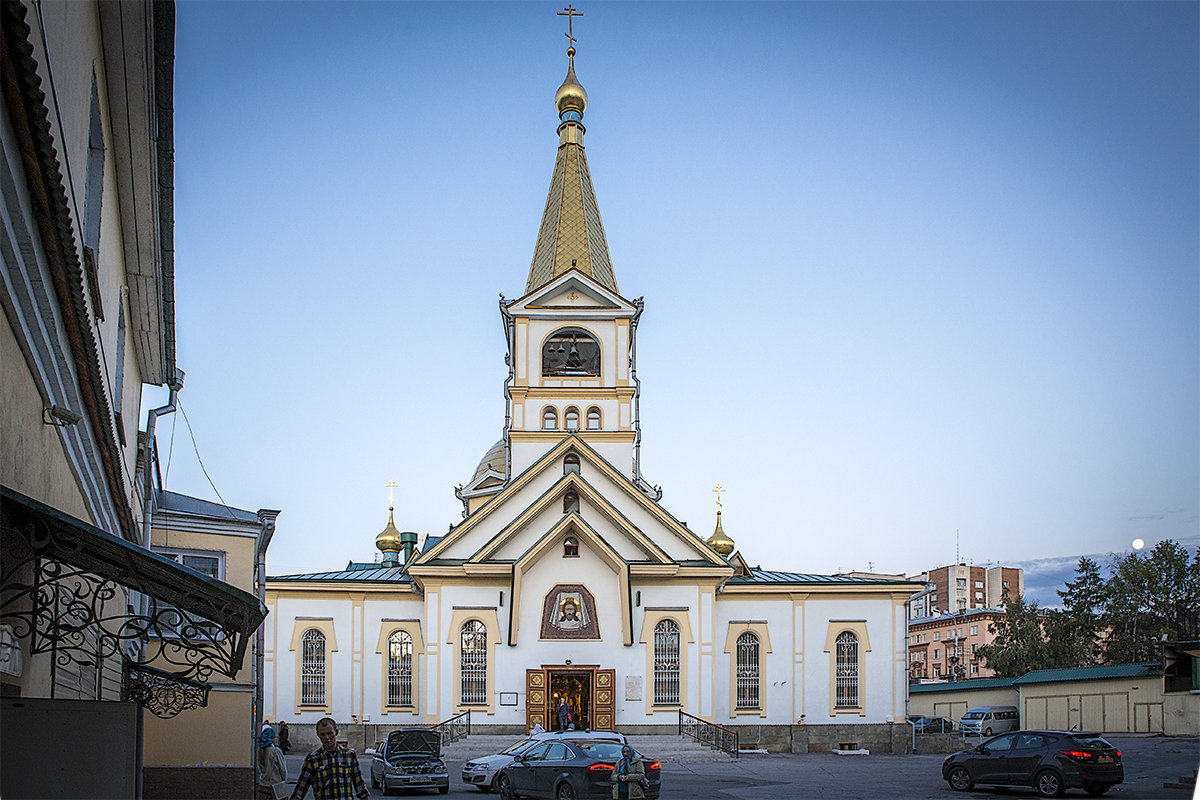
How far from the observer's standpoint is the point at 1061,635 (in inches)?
2525

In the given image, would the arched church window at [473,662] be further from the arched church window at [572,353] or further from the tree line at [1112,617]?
the tree line at [1112,617]

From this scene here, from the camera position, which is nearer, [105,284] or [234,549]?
[105,284]

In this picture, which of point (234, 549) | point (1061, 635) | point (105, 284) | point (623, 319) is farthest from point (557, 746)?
point (1061, 635)

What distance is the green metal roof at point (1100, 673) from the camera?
4253 cm

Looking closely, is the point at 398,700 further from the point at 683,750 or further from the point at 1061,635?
the point at 1061,635

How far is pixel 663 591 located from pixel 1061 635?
3347 cm

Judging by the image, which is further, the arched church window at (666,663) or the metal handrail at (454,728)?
the arched church window at (666,663)

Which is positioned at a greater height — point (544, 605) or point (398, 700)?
point (544, 605)

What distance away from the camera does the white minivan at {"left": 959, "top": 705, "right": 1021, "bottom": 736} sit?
163 feet


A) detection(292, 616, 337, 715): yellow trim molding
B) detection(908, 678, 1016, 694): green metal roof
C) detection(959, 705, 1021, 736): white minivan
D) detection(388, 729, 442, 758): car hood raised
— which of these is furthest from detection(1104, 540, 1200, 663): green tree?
detection(388, 729, 442, 758): car hood raised

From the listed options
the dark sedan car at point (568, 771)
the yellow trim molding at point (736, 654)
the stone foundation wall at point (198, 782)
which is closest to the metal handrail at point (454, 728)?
the yellow trim molding at point (736, 654)

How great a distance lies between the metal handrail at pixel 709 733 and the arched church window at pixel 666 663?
768mm

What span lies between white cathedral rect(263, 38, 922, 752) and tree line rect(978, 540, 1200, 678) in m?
25.0

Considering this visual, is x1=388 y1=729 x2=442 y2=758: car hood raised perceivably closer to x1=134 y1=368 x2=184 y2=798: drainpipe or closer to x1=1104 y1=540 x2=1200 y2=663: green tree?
x1=134 y1=368 x2=184 y2=798: drainpipe
